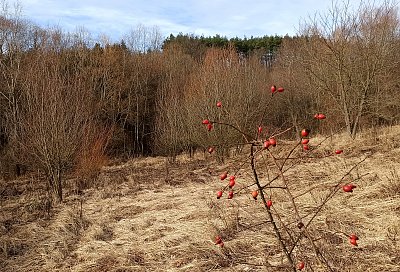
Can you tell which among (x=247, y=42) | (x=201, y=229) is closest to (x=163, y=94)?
(x=201, y=229)

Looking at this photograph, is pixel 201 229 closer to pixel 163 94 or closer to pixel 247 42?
pixel 163 94

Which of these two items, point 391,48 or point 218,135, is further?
point 391,48

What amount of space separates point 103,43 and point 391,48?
18.5 meters

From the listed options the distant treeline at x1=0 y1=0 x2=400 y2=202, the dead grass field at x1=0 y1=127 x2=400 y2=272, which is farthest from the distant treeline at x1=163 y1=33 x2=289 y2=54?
the dead grass field at x1=0 y1=127 x2=400 y2=272

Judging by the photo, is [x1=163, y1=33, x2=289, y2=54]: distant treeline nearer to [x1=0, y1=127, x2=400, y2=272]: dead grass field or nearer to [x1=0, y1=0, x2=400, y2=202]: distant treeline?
[x1=0, y1=0, x2=400, y2=202]: distant treeline

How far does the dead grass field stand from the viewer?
3514mm

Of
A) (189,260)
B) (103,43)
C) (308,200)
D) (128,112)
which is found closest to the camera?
(189,260)

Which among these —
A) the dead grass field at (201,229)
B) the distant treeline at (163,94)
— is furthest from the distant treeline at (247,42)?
the dead grass field at (201,229)

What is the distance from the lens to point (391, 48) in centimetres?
1449

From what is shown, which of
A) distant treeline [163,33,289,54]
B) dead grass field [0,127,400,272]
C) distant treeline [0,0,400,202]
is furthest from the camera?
distant treeline [163,33,289,54]

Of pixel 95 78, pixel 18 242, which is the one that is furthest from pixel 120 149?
pixel 18 242

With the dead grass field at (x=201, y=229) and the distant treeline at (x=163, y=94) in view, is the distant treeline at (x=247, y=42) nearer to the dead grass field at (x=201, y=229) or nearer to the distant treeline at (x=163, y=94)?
the distant treeline at (x=163, y=94)

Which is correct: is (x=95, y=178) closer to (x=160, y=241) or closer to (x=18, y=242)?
(x=18, y=242)

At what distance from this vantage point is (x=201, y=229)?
466 cm
